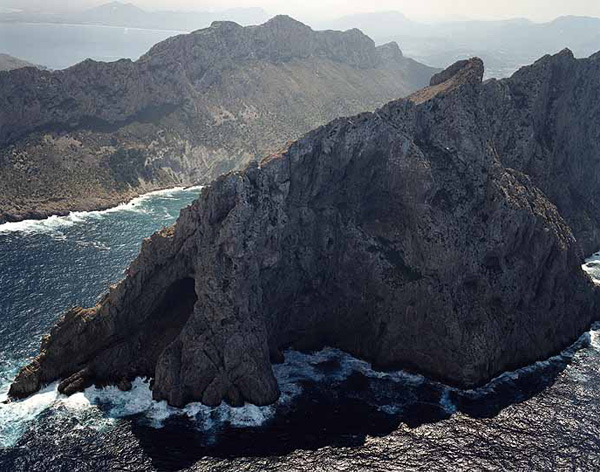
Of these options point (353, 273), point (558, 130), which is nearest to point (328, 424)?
point (353, 273)

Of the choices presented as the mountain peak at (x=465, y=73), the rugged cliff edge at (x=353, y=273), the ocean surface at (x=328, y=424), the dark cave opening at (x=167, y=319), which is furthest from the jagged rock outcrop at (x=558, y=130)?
the dark cave opening at (x=167, y=319)

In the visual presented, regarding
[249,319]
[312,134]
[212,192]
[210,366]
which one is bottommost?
[210,366]

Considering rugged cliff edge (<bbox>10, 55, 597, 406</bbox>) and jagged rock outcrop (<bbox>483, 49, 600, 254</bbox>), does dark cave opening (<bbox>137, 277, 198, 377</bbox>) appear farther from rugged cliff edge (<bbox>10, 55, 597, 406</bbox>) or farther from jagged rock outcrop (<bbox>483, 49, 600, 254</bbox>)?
jagged rock outcrop (<bbox>483, 49, 600, 254</bbox>)

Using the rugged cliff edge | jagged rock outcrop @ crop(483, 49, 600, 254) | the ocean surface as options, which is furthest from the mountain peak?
the ocean surface

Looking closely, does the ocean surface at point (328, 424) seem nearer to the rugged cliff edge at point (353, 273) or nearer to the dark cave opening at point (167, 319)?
the rugged cliff edge at point (353, 273)

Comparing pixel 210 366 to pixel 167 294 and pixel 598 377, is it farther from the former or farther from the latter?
pixel 598 377

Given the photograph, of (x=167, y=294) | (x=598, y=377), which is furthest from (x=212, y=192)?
(x=598, y=377)
